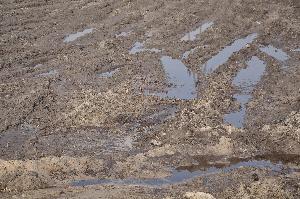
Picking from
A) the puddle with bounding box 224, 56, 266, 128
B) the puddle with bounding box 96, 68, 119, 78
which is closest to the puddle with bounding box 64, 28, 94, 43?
the puddle with bounding box 96, 68, 119, 78

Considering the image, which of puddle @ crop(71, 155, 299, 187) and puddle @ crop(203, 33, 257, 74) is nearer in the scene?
puddle @ crop(71, 155, 299, 187)

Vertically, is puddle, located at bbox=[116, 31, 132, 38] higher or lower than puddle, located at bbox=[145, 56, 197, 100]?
higher

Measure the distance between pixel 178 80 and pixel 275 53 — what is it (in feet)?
12.6

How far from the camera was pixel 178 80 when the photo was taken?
1562 cm

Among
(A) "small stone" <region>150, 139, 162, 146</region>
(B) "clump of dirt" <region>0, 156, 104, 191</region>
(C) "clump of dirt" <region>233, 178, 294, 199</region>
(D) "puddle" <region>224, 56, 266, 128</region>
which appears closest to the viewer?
(C) "clump of dirt" <region>233, 178, 294, 199</region>

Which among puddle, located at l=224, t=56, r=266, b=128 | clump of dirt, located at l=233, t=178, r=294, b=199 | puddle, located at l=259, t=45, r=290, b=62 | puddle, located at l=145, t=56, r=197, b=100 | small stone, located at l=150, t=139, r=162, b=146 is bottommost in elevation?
puddle, located at l=259, t=45, r=290, b=62

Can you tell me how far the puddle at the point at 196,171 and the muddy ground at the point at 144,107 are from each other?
0.04m

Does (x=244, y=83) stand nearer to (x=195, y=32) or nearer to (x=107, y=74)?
(x=195, y=32)

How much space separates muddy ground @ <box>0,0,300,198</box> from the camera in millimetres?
11172

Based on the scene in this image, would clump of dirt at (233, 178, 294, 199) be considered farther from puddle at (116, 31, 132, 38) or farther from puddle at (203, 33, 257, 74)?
puddle at (116, 31, 132, 38)

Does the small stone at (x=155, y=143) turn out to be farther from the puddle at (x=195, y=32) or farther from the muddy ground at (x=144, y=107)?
the puddle at (x=195, y=32)

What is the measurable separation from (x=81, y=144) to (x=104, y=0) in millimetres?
11408

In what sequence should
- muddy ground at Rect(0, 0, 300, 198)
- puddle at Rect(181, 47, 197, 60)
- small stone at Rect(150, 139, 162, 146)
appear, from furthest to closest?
puddle at Rect(181, 47, 197, 60), small stone at Rect(150, 139, 162, 146), muddy ground at Rect(0, 0, 300, 198)

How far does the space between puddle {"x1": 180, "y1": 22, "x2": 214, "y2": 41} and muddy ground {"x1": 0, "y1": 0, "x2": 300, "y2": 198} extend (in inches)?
6.1
